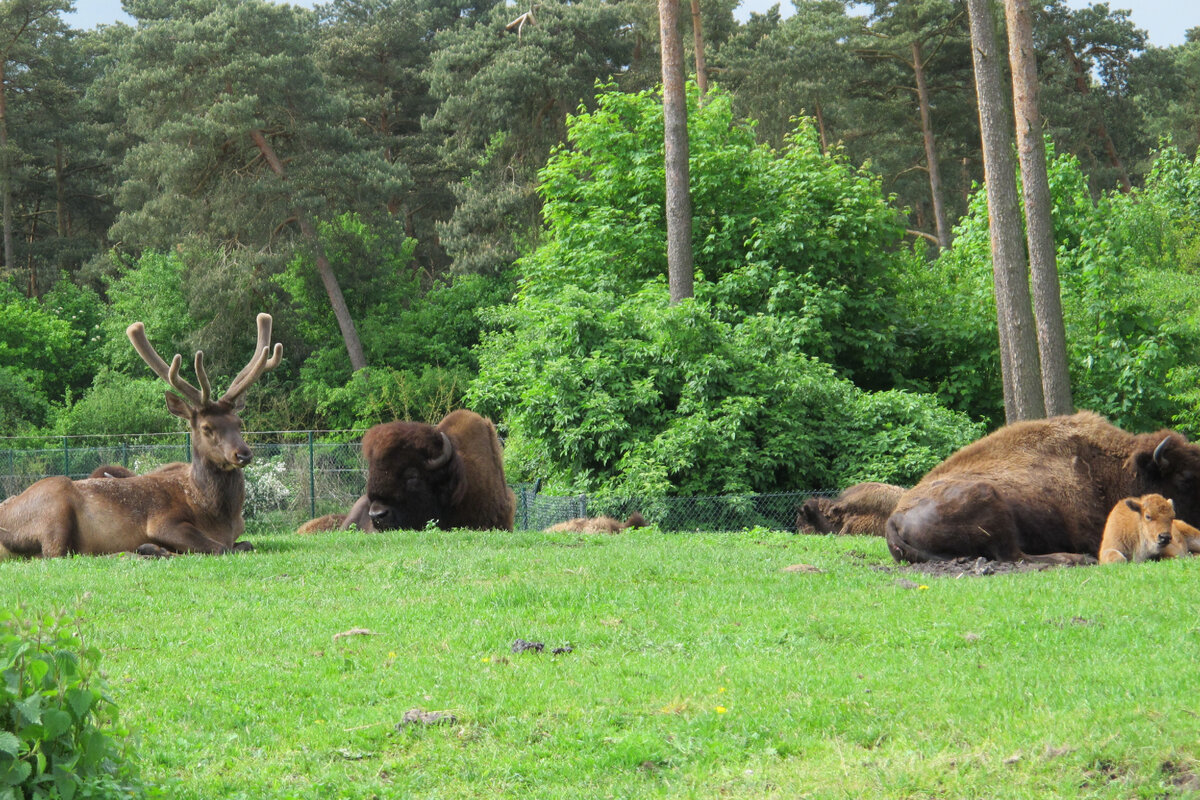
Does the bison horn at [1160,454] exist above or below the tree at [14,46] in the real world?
below

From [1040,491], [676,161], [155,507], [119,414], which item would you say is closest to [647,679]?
[1040,491]

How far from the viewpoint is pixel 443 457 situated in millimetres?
13773

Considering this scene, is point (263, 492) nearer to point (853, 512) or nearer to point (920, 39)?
point (853, 512)

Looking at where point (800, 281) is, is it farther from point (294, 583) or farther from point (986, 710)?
point (986, 710)

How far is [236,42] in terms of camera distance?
123ft

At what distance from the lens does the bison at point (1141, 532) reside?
9516mm

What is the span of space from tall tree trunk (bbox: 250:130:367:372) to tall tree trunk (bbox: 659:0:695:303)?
18.8m

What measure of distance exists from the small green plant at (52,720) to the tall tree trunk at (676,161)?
1911cm

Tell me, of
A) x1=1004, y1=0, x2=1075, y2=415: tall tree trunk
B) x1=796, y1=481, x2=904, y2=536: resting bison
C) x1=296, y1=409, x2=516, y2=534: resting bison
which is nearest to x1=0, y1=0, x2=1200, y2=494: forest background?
x1=1004, y1=0, x2=1075, y2=415: tall tree trunk

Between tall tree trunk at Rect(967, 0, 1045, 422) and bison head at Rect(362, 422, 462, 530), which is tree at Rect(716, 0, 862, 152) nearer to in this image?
tall tree trunk at Rect(967, 0, 1045, 422)

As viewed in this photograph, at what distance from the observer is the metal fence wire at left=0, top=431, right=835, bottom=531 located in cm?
1781

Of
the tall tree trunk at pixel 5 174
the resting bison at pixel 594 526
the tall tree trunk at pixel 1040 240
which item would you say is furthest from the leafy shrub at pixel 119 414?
the tall tree trunk at pixel 1040 240

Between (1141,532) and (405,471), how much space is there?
320 inches

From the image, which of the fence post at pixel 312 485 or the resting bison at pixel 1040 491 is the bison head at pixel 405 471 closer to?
the resting bison at pixel 1040 491
